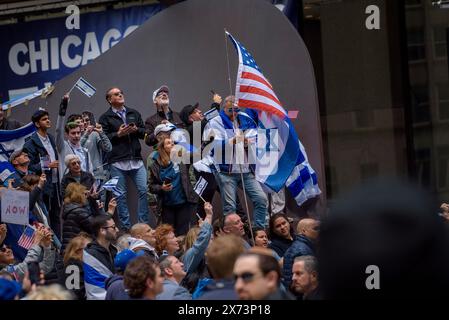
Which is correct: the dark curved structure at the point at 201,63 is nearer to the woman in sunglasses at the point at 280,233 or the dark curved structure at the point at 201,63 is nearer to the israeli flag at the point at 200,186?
the israeli flag at the point at 200,186

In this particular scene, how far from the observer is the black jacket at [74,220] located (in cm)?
975

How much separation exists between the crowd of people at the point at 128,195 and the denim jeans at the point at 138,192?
0.01 metres

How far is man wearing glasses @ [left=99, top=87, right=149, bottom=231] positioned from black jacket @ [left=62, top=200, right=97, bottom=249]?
5.96 feet

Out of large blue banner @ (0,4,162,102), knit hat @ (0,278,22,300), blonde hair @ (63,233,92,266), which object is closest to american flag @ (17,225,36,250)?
blonde hair @ (63,233,92,266)

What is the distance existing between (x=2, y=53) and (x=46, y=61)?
2.44 ft

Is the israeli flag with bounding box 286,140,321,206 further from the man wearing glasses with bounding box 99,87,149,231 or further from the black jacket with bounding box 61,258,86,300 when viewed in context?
the black jacket with bounding box 61,258,86,300

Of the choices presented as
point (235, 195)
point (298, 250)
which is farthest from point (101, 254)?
A: point (235, 195)

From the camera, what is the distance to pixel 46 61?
51.3 feet

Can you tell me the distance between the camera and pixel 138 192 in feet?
39.6

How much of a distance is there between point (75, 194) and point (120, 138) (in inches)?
69.3

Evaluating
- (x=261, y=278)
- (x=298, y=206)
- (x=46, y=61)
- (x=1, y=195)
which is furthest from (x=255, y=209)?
(x=261, y=278)

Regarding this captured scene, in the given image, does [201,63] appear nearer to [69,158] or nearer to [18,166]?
[69,158]

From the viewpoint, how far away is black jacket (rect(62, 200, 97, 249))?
975cm

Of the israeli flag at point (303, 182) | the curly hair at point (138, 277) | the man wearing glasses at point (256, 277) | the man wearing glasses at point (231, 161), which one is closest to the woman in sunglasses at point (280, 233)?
the man wearing glasses at point (231, 161)
